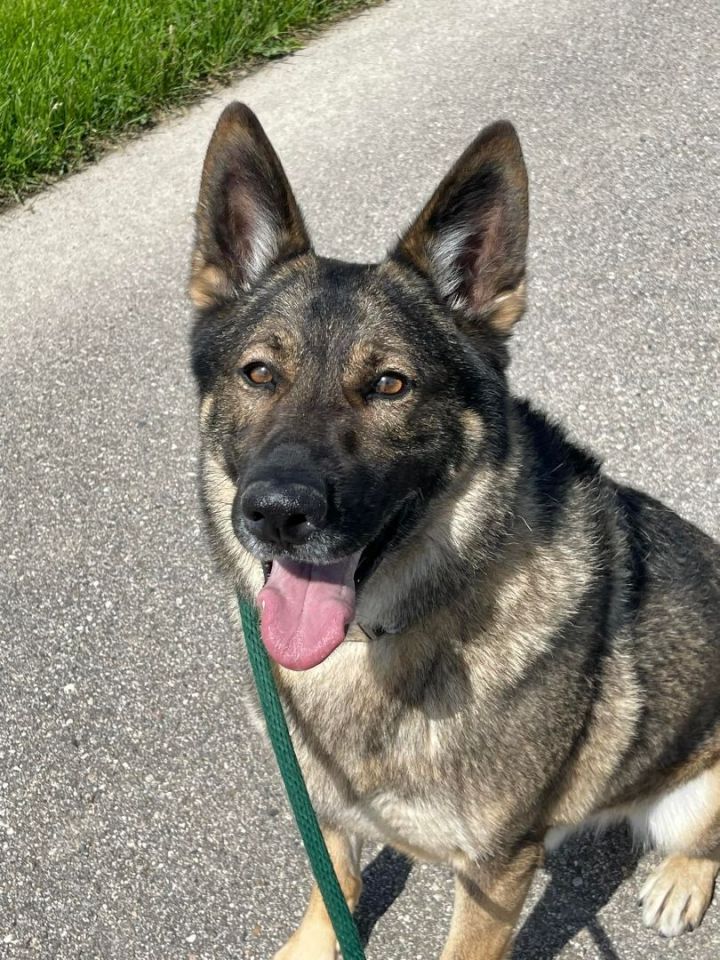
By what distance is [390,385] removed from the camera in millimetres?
2826

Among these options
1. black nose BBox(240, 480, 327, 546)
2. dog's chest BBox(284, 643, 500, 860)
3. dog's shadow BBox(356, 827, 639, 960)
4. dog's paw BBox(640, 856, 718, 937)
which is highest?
black nose BBox(240, 480, 327, 546)

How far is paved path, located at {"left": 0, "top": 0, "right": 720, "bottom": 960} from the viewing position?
3625 millimetres

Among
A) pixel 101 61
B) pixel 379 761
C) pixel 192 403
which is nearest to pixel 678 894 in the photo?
pixel 379 761

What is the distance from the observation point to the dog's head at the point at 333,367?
8.59ft

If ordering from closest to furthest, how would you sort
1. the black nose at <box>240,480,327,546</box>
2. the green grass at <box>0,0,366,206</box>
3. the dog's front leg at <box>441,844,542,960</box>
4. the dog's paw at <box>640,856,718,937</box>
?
the black nose at <box>240,480,327,546</box>
the dog's front leg at <box>441,844,542,960</box>
the dog's paw at <box>640,856,718,937</box>
the green grass at <box>0,0,366,206</box>

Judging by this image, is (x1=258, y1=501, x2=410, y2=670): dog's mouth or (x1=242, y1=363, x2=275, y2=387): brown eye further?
(x1=242, y1=363, x2=275, y2=387): brown eye

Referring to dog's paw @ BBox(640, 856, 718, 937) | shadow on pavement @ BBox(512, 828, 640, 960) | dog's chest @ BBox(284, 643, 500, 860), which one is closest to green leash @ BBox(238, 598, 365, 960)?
dog's chest @ BBox(284, 643, 500, 860)

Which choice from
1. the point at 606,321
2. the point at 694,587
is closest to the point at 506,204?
the point at 694,587

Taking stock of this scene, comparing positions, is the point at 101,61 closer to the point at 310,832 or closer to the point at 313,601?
the point at 313,601

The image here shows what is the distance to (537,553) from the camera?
304cm

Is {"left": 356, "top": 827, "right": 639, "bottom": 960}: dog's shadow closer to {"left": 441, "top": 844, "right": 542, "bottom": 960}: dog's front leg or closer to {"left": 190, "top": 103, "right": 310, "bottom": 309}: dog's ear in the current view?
{"left": 441, "top": 844, "right": 542, "bottom": 960}: dog's front leg

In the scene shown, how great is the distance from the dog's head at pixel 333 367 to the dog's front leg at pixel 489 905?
3.12 ft

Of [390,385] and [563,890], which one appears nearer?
[390,385]

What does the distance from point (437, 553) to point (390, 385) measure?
1.58ft
